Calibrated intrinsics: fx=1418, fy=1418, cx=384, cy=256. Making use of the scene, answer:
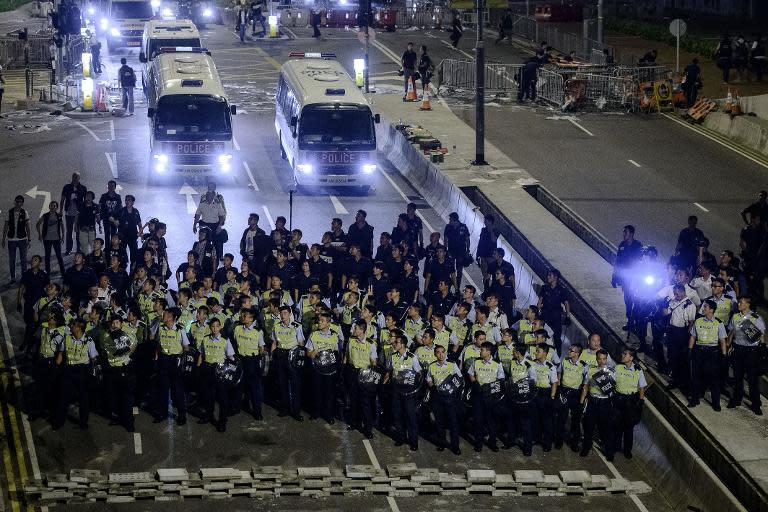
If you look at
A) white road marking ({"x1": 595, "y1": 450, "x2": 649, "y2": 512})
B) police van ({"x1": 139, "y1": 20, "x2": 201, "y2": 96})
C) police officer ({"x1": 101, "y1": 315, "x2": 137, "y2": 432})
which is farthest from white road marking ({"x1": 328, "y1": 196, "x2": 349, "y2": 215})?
white road marking ({"x1": 595, "y1": 450, "x2": 649, "y2": 512})

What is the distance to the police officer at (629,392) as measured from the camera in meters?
18.2

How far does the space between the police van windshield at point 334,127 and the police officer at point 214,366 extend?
43.9 feet

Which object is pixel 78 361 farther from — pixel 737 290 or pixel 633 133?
pixel 633 133

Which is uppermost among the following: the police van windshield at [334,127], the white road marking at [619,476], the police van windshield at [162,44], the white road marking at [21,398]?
the police van windshield at [162,44]

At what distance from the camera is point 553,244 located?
26.6m

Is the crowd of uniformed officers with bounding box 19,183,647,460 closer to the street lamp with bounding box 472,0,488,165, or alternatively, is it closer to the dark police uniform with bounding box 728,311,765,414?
the dark police uniform with bounding box 728,311,765,414

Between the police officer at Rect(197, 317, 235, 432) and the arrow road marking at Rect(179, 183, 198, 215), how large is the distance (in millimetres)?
11643

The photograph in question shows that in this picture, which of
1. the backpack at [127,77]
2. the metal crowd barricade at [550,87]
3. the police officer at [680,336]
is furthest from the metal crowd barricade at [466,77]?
the police officer at [680,336]

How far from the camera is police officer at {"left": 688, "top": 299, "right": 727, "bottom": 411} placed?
61.7 feet

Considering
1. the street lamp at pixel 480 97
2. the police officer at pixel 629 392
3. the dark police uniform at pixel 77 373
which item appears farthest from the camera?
the street lamp at pixel 480 97

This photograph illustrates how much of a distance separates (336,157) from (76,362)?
46.0 feet

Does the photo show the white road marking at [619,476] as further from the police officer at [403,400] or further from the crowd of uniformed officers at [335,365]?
the police officer at [403,400]

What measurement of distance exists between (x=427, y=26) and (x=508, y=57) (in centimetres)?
1118

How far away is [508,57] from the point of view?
54375mm
